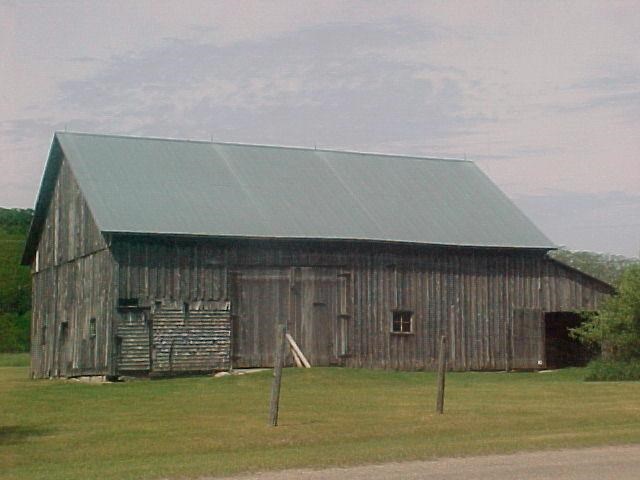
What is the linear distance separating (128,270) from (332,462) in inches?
939

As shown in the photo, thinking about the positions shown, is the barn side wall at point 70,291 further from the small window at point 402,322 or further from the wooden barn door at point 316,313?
the small window at point 402,322

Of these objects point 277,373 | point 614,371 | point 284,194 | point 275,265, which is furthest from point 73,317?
point 277,373

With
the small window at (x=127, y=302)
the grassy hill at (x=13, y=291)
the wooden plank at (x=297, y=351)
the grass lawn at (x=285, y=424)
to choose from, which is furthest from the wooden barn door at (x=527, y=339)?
the grassy hill at (x=13, y=291)

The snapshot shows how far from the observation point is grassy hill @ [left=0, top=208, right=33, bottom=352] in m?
90.3

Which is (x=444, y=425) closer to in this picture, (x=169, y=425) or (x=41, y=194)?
(x=169, y=425)

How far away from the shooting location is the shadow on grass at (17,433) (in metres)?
22.5

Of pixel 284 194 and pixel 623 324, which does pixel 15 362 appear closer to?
pixel 284 194

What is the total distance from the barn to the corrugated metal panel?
0.09 meters

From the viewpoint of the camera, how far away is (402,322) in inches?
1820

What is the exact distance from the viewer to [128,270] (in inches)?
1614

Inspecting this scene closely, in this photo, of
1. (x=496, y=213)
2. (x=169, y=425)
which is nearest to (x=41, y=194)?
(x=496, y=213)

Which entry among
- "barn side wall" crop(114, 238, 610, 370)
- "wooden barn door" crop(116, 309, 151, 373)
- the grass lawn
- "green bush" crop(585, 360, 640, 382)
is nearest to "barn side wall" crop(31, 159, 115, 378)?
"wooden barn door" crop(116, 309, 151, 373)

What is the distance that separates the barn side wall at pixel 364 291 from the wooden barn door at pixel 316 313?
0.04m

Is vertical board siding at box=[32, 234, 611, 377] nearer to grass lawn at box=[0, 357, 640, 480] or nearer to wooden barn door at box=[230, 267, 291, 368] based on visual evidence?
wooden barn door at box=[230, 267, 291, 368]
